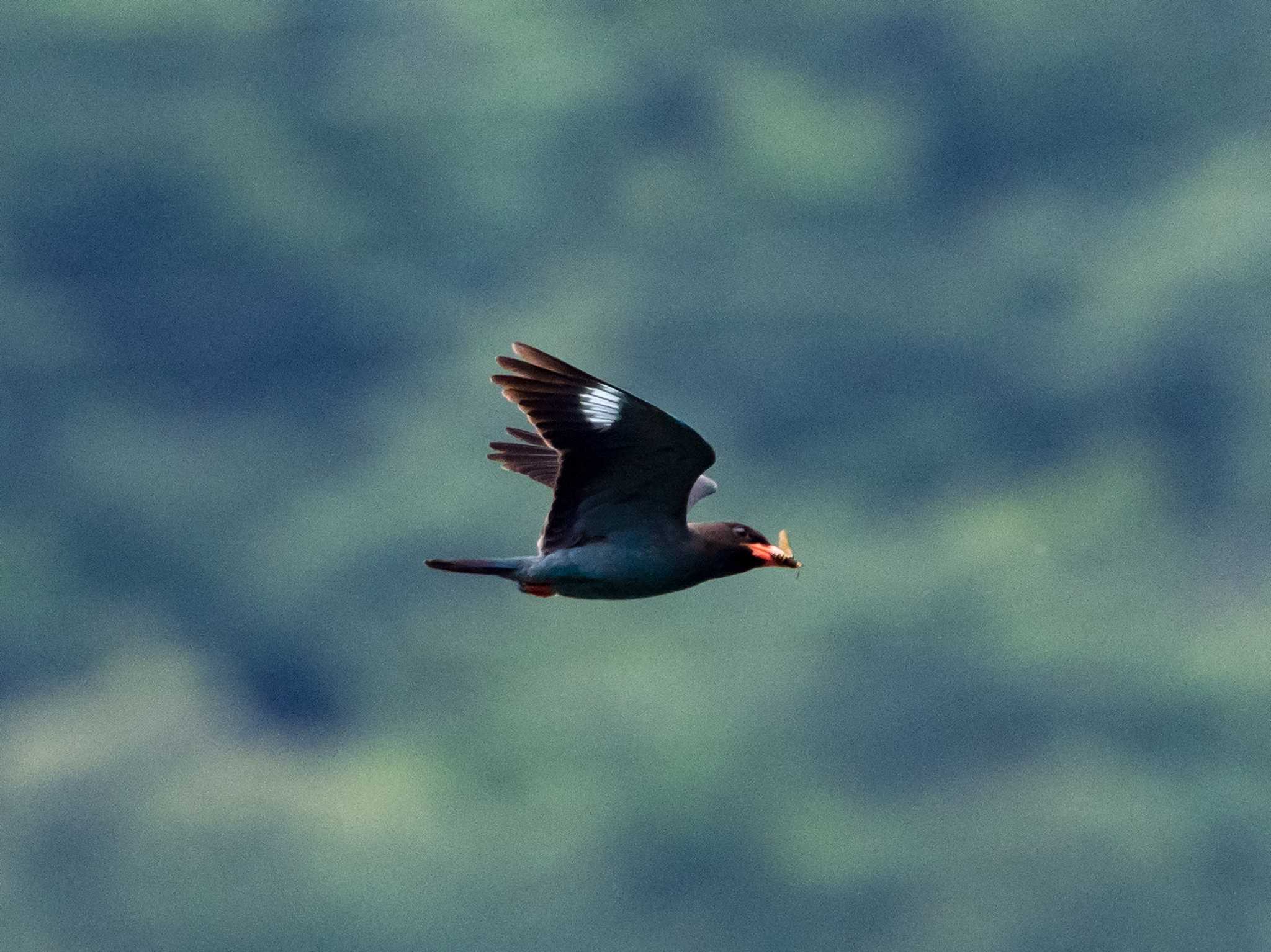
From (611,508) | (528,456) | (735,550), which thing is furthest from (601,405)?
(528,456)

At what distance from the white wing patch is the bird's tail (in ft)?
4.98

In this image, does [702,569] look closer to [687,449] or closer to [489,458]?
[687,449]

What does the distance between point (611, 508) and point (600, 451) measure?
26.0 inches

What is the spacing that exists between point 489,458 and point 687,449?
4.08 m

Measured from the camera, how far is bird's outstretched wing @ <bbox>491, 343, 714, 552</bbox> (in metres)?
17.0

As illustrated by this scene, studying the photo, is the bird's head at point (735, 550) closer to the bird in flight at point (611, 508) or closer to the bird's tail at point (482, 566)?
the bird in flight at point (611, 508)

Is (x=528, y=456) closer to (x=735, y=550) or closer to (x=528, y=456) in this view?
(x=528, y=456)

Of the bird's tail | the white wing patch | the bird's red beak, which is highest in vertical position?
the white wing patch

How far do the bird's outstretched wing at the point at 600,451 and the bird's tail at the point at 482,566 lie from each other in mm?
354

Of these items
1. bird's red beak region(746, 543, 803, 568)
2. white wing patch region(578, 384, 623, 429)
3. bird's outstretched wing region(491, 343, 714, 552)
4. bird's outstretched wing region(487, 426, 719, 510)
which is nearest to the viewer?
Result: white wing patch region(578, 384, 623, 429)

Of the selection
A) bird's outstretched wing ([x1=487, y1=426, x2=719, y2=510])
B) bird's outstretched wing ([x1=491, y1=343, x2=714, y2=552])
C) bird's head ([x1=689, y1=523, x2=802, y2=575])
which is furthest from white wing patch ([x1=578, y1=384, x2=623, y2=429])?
bird's outstretched wing ([x1=487, y1=426, x2=719, y2=510])

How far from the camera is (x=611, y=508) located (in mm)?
17844

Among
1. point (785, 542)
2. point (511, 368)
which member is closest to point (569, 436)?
point (511, 368)

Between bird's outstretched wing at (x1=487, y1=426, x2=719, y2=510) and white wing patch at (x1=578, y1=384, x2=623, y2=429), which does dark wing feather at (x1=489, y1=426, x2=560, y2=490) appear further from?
white wing patch at (x1=578, y1=384, x2=623, y2=429)
